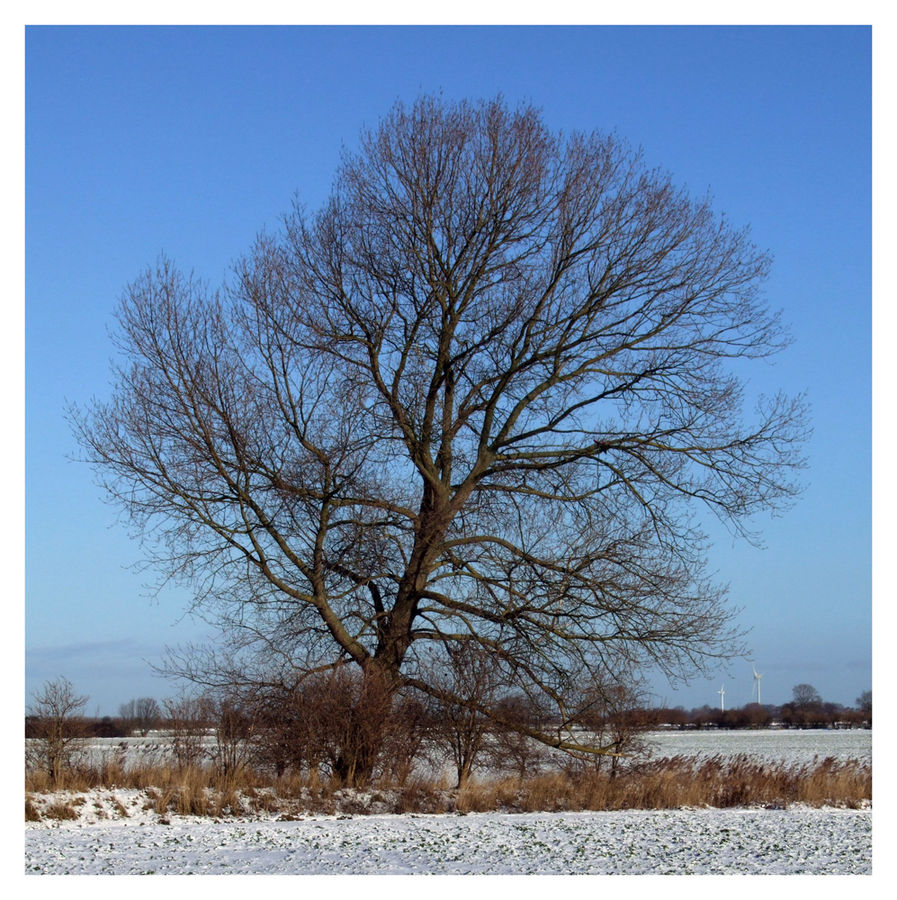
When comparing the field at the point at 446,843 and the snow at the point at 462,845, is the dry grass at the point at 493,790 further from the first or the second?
the snow at the point at 462,845

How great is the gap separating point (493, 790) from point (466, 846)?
476cm

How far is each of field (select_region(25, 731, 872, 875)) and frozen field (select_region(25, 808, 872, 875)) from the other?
0.01 m

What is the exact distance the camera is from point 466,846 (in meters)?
11.0

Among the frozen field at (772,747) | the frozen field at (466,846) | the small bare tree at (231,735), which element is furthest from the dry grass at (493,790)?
the frozen field at (772,747)

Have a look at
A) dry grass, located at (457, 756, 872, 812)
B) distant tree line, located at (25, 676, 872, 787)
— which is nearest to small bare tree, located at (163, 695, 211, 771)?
distant tree line, located at (25, 676, 872, 787)

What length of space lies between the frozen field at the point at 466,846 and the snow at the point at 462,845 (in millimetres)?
13

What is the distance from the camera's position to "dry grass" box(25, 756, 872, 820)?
561 inches

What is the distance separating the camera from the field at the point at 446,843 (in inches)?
390

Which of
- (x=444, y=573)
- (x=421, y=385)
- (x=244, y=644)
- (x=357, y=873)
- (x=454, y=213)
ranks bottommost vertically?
(x=357, y=873)

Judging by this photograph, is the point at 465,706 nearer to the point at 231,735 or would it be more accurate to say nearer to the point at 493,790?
the point at 493,790

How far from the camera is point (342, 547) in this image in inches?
700

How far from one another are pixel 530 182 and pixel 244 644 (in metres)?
9.32

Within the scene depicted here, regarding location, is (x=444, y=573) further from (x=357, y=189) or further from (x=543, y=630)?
(x=357, y=189)
